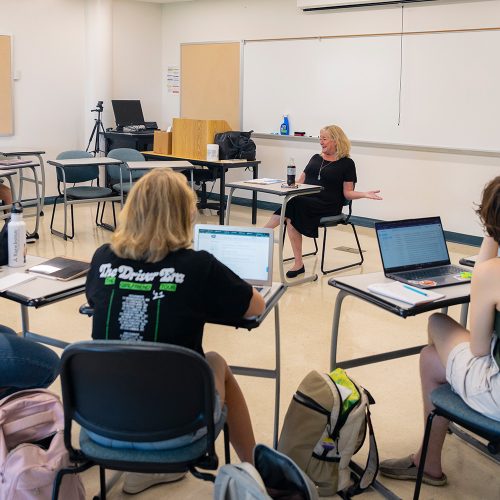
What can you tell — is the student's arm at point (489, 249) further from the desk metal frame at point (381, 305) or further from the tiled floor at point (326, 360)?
the tiled floor at point (326, 360)

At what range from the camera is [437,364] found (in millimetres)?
2311

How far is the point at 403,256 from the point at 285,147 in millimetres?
5050

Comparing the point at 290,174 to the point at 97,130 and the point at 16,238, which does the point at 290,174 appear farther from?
the point at 97,130

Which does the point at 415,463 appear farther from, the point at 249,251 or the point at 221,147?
the point at 221,147

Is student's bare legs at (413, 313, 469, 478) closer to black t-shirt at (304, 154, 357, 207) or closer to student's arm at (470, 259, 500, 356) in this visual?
student's arm at (470, 259, 500, 356)

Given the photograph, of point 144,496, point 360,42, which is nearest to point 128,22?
point 360,42

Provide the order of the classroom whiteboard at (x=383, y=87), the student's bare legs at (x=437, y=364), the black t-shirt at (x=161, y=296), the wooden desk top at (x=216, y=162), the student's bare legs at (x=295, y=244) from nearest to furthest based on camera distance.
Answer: the black t-shirt at (x=161, y=296) → the student's bare legs at (x=437, y=364) → the student's bare legs at (x=295, y=244) → the classroom whiteboard at (x=383, y=87) → the wooden desk top at (x=216, y=162)

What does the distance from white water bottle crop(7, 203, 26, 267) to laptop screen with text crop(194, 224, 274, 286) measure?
0.74 m

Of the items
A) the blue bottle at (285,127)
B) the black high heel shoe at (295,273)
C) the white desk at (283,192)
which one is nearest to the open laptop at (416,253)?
the white desk at (283,192)

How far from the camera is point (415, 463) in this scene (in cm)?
248

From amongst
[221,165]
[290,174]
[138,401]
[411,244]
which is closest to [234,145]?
[221,165]

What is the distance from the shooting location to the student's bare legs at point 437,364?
2.26 meters

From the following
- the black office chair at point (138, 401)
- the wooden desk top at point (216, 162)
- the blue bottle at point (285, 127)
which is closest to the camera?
the black office chair at point (138, 401)

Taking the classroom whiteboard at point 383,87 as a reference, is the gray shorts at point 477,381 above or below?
below
